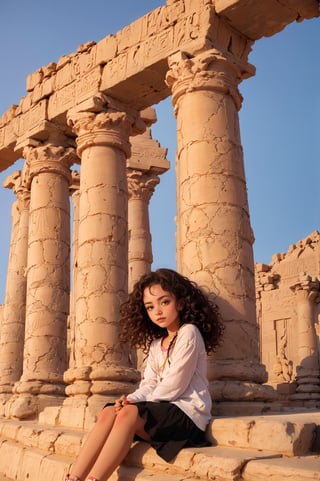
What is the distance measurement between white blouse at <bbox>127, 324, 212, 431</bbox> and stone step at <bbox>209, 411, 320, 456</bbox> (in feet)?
0.69

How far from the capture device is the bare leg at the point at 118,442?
15.2 feet

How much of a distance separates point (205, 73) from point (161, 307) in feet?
14.9

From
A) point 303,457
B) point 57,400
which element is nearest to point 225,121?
point 303,457

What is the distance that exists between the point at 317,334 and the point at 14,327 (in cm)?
1496

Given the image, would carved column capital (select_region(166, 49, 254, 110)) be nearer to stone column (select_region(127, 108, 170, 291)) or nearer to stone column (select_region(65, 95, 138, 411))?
stone column (select_region(65, 95, 138, 411))

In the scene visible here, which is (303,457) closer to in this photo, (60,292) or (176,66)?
(176,66)

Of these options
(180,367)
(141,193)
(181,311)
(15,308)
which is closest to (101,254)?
(181,311)

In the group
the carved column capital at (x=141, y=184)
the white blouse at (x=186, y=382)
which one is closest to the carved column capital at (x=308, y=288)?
the carved column capital at (x=141, y=184)

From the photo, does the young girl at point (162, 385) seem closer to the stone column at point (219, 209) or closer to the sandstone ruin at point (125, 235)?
the sandstone ruin at point (125, 235)

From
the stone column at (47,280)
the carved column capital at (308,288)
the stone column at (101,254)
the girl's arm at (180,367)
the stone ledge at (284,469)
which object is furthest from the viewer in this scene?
the carved column capital at (308,288)

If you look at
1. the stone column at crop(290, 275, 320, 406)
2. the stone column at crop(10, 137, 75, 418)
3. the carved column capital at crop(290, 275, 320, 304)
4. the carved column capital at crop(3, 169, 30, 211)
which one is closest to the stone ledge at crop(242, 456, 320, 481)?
the stone column at crop(10, 137, 75, 418)

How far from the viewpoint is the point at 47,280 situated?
12383mm

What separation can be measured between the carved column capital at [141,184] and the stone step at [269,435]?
41.0ft

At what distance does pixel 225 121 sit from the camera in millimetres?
8711
